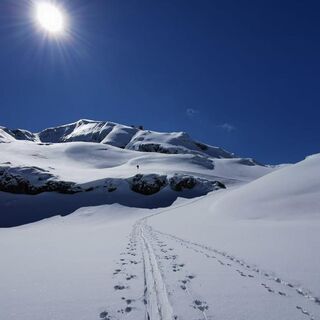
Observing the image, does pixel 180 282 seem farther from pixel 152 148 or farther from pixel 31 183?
pixel 152 148

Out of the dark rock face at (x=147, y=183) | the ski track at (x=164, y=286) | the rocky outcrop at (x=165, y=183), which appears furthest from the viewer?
the rocky outcrop at (x=165, y=183)

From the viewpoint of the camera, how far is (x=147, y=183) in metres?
65.4

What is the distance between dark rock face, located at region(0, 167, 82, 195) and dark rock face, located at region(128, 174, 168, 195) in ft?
37.2

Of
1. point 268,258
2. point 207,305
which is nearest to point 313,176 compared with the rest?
point 268,258

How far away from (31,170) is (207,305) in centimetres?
6931

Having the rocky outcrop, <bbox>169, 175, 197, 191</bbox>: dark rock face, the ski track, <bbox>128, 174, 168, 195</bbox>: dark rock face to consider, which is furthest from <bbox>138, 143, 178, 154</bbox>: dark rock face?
the ski track

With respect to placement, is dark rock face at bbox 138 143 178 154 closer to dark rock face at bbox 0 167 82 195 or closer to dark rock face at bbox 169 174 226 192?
dark rock face at bbox 169 174 226 192

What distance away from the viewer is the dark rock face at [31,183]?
63438mm

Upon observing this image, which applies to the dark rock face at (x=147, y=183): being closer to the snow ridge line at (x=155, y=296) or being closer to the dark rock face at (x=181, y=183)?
the dark rock face at (x=181, y=183)

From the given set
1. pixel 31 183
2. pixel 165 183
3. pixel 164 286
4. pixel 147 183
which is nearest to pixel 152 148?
pixel 165 183


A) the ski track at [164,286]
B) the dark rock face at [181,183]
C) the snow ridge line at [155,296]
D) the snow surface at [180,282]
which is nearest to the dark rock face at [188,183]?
the dark rock face at [181,183]

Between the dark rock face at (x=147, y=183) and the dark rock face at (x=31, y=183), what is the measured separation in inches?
447

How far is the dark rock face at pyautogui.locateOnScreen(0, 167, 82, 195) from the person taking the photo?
208ft

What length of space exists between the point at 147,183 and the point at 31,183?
23847mm
